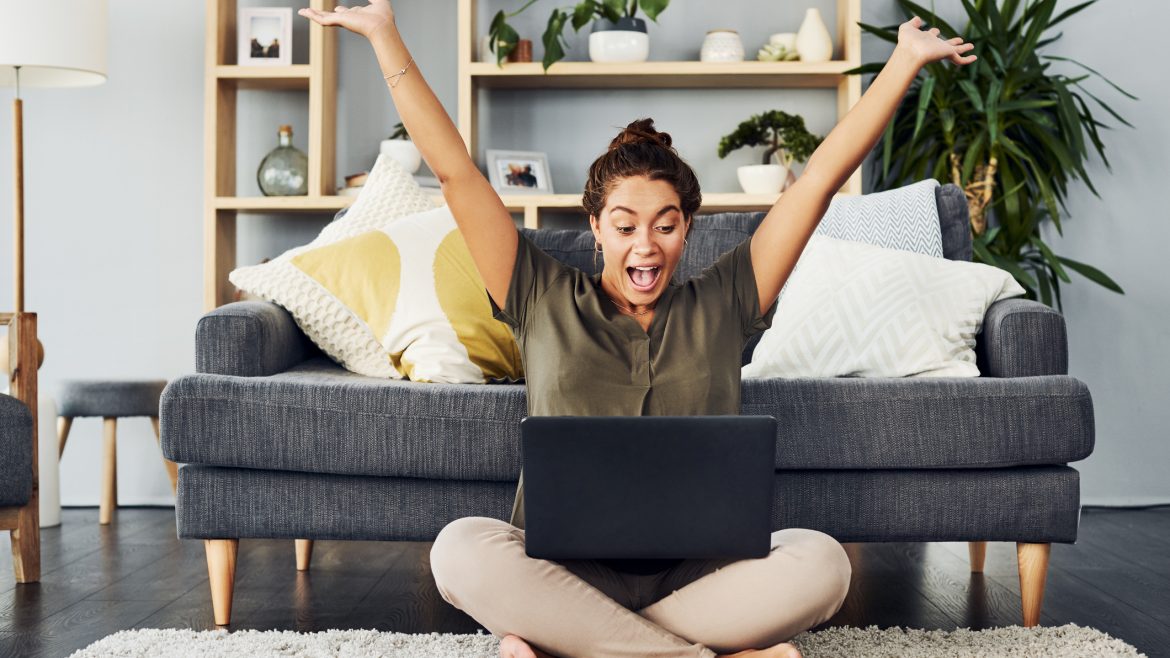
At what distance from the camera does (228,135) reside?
11.3ft

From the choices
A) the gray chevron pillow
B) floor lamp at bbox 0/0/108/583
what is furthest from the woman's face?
floor lamp at bbox 0/0/108/583

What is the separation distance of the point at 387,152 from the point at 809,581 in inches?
95.6

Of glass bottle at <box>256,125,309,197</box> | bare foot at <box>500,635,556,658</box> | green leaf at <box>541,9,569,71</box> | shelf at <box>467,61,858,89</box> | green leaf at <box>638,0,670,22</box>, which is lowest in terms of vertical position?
bare foot at <box>500,635,556,658</box>

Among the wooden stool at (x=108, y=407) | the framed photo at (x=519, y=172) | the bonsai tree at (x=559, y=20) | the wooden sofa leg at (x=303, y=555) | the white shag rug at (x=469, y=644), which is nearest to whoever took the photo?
the white shag rug at (x=469, y=644)

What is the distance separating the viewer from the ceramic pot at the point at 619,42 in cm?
333

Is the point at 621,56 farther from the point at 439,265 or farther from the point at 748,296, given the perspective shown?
the point at 748,296

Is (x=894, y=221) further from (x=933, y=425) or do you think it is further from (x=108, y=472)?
(x=108, y=472)

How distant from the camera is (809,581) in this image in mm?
1358

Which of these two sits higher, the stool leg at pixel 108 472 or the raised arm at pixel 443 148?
the raised arm at pixel 443 148

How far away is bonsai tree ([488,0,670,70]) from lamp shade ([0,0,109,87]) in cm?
115

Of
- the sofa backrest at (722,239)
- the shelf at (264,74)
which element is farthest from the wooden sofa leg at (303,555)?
the shelf at (264,74)

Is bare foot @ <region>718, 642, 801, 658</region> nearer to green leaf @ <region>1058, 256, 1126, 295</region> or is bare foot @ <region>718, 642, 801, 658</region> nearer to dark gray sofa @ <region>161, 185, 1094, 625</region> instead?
dark gray sofa @ <region>161, 185, 1094, 625</region>

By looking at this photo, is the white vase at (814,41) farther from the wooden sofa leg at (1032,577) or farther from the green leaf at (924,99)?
the wooden sofa leg at (1032,577)

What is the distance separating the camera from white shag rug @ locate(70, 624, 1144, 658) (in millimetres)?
1606
